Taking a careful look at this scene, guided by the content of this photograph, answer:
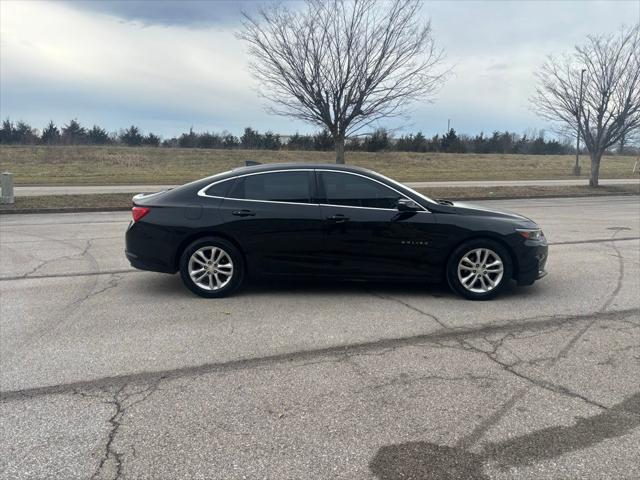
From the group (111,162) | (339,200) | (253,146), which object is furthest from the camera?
(253,146)

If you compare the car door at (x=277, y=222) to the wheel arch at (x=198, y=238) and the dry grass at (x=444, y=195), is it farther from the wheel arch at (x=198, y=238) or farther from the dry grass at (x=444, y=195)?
the dry grass at (x=444, y=195)

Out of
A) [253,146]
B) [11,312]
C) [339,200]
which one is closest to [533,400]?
[339,200]

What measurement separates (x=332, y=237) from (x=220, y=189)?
4.60 ft

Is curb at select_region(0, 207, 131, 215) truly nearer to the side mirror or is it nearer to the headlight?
the side mirror

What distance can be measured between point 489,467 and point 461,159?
49.4 meters

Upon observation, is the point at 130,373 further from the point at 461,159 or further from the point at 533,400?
the point at 461,159

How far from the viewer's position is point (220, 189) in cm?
596

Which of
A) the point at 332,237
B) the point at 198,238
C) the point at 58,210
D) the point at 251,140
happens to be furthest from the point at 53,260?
the point at 251,140

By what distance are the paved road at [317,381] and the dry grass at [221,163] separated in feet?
90.1

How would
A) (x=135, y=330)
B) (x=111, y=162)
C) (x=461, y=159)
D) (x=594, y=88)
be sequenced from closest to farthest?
(x=135, y=330), (x=594, y=88), (x=111, y=162), (x=461, y=159)

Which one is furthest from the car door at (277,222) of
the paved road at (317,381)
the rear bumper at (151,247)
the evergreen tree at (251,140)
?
the evergreen tree at (251,140)

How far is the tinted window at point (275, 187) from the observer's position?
590 centimetres

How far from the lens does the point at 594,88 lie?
22141mm

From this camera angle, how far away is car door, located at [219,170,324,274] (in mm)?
5781
